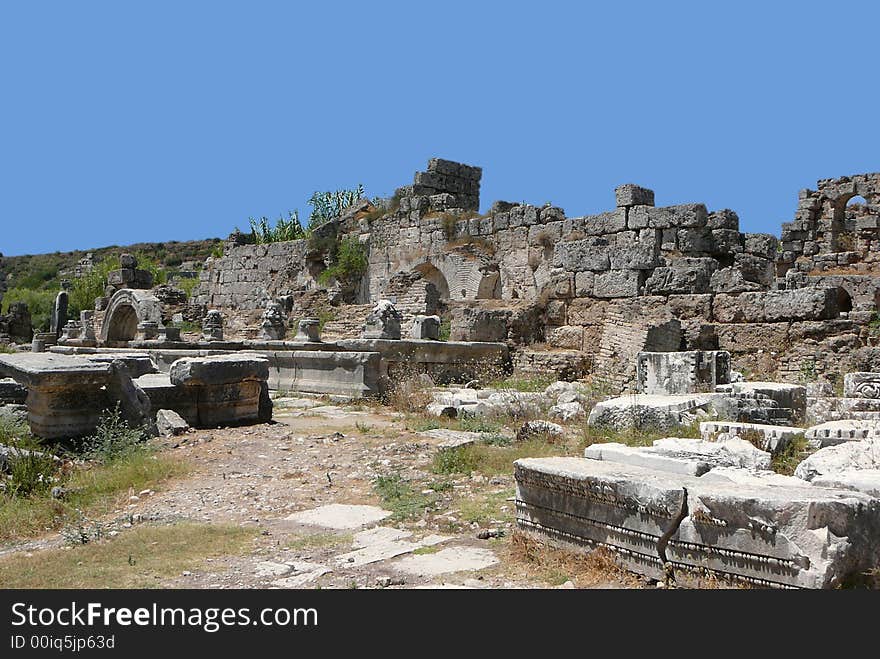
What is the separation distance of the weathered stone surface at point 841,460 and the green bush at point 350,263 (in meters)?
18.4

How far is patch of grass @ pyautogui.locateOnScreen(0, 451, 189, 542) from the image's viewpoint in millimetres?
4598

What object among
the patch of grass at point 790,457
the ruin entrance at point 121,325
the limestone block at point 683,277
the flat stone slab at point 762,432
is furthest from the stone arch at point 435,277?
the patch of grass at point 790,457

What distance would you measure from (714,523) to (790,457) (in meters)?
2.07

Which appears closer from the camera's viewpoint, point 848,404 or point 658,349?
point 848,404

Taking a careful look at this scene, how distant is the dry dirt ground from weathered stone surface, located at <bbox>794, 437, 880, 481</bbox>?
1.28m

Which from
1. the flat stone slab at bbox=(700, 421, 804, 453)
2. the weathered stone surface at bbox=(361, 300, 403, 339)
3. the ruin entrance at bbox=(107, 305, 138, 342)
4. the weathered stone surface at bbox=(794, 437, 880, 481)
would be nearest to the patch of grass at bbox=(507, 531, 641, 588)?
the weathered stone surface at bbox=(794, 437, 880, 481)

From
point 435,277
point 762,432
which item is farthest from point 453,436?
point 435,277

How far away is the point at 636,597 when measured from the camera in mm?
2941

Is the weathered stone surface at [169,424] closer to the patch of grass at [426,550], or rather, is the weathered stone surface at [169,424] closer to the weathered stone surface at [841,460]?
the patch of grass at [426,550]

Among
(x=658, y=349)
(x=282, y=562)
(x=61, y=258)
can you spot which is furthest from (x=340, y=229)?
(x=61, y=258)

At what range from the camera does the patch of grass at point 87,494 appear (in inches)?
181

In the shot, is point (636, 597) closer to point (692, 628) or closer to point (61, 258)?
point (692, 628)

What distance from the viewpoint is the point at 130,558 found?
3859 millimetres

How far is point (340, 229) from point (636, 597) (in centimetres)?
2154
